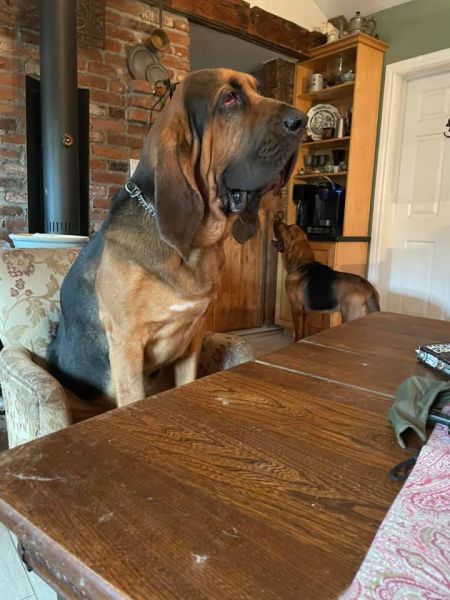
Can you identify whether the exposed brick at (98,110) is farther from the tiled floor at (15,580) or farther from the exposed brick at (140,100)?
the tiled floor at (15,580)

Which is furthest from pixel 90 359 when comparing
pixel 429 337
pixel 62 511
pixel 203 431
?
pixel 429 337

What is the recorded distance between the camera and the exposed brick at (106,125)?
2770mm

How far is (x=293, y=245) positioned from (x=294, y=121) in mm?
2633

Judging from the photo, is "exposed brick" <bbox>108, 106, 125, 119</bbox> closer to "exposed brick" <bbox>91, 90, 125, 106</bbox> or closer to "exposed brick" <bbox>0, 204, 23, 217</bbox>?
"exposed brick" <bbox>91, 90, 125, 106</bbox>

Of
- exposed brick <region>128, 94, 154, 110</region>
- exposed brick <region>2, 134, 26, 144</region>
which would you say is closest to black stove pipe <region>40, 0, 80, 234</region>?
exposed brick <region>2, 134, 26, 144</region>

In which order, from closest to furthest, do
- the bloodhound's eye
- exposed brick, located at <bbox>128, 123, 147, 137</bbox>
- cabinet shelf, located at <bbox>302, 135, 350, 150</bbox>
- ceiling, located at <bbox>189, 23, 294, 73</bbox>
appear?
the bloodhound's eye < exposed brick, located at <bbox>128, 123, 147, 137</bbox> < ceiling, located at <bbox>189, 23, 294, 73</bbox> < cabinet shelf, located at <bbox>302, 135, 350, 150</bbox>

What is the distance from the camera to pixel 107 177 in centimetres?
286

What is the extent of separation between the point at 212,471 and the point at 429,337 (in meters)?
0.89

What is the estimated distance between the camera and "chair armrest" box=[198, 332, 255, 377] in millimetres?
1366

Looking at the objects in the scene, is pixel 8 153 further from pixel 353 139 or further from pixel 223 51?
pixel 353 139

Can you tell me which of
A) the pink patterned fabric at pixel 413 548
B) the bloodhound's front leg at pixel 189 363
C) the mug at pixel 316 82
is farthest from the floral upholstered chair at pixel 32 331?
the mug at pixel 316 82

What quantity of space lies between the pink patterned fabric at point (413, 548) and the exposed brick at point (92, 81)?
293cm

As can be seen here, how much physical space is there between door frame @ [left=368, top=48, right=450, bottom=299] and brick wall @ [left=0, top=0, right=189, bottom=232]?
5.89 feet

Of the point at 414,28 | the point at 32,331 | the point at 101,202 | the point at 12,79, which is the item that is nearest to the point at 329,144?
the point at 414,28
